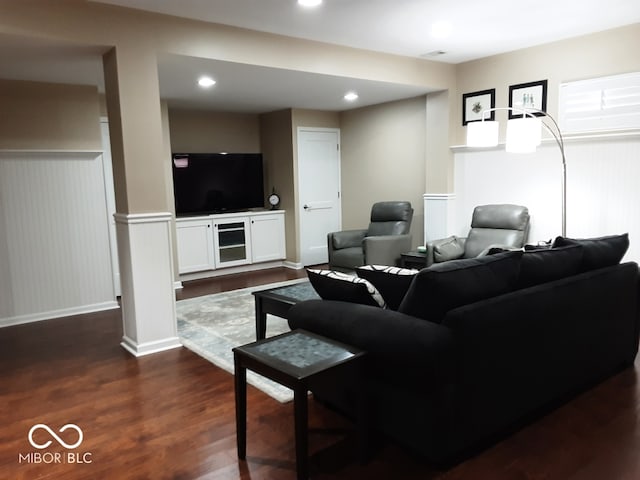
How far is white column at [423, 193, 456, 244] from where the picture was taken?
5.52 meters

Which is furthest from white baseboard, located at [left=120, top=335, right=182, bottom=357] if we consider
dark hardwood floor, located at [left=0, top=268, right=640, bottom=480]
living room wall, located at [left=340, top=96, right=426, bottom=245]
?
living room wall, located at [left=340, top=96, right=426, bottom=245]

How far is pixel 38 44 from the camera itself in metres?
3.18

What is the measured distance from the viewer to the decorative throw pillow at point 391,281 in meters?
2.31

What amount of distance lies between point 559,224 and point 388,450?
11.0 ft

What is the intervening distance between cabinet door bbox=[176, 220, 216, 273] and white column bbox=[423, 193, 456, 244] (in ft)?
8.88

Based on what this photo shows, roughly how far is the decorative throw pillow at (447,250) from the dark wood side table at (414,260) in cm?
20

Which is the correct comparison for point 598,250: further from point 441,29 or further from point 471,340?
point 441,29

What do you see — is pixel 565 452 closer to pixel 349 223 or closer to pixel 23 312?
pixel 23 312

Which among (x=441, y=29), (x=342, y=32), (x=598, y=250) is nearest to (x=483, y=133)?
(x=441, y=29)

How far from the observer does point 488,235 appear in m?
4.81

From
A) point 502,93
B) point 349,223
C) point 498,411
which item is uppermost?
point 502,93

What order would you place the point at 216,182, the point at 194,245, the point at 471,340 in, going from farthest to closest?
the point at 216,182 < the point at 194,245 < the point at 471,340

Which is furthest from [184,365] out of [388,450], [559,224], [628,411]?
[559,224]

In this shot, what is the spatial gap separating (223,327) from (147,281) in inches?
33.1
